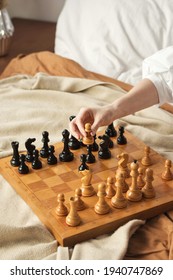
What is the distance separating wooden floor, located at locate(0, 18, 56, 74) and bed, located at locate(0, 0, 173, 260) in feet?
0.77

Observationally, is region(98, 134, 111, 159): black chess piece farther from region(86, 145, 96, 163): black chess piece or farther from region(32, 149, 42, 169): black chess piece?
region(32, 149, 42, 169): black chess piece

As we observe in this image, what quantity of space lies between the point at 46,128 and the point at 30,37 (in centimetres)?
120

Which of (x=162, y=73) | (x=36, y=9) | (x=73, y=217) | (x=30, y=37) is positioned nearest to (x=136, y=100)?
(x=162, y=73)

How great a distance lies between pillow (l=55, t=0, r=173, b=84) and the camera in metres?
2.47

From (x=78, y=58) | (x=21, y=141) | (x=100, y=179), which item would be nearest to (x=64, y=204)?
(x=100, y=179)

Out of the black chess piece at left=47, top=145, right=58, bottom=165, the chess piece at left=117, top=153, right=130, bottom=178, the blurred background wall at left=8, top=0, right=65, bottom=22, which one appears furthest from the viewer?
the blurred background wall at left=8, top=0, right=65, bottom=22

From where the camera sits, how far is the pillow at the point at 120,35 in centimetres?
247

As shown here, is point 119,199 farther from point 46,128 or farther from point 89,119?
point 46,128

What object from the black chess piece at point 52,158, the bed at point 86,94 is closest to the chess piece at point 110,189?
the bed at point 86,94

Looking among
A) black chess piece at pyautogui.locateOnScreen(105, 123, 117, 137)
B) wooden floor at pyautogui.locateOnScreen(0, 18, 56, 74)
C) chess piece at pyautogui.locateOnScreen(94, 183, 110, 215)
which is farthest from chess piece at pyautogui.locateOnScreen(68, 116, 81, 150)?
wooden floor at pyautogui.locateOnScreen(0, 18, 56, 74)

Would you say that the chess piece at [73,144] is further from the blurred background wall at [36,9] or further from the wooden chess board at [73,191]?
the blurred background wall at [36,9]

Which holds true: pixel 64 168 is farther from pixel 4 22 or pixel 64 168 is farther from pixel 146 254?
pixel 4 22

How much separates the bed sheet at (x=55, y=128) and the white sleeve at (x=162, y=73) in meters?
0.16
